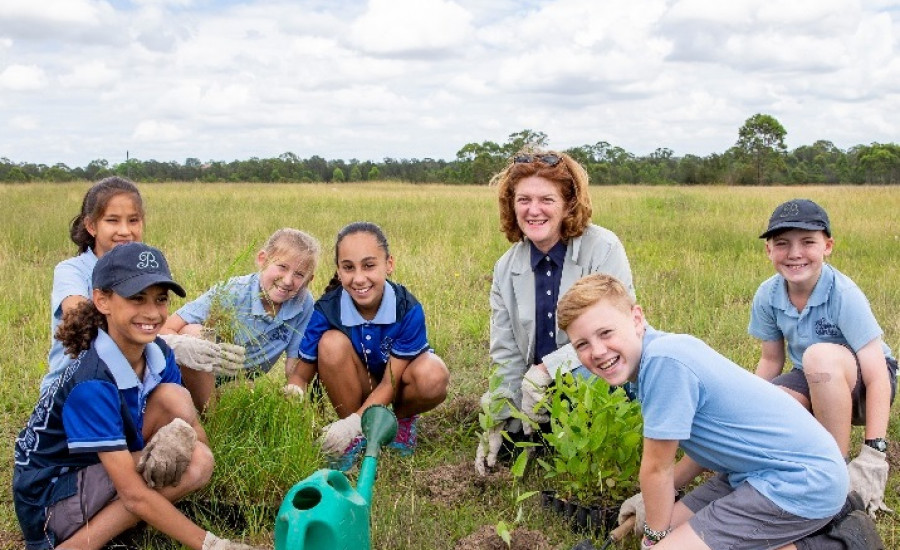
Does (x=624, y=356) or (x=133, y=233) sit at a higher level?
(x=133, y=233)

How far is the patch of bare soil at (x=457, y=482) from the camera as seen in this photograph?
3.19 meters

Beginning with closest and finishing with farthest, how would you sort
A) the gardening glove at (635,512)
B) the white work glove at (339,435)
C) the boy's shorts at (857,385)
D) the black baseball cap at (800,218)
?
the gardening glove at (635,512)
the black baseball cap at (800,218)
the boy's shorts at (857,385)
the white work glove at (339,435)

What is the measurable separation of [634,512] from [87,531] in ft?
6.07

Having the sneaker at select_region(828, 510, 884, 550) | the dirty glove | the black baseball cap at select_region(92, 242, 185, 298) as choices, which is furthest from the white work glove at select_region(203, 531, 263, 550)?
the sneaker at select_region(828, 510, 884, 550)

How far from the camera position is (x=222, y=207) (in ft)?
45.1

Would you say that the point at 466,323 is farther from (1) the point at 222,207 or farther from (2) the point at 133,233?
(1) the point at 222,207

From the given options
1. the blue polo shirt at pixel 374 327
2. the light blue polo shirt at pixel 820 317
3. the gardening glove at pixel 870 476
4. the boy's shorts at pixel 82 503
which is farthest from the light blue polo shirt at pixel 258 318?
the gardening glove at pixel 870 476

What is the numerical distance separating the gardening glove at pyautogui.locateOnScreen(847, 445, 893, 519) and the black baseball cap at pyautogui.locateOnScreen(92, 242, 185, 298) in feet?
8.16

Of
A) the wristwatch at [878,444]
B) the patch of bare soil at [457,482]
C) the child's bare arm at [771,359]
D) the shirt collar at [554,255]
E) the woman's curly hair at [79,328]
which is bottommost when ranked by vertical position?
the patch of bare soil at [457,482]

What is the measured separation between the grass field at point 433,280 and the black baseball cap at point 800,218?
43.3 inches

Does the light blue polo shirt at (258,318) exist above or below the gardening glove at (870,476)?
above

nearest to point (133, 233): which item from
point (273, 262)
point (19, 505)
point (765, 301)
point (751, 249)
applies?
point (273, 262)

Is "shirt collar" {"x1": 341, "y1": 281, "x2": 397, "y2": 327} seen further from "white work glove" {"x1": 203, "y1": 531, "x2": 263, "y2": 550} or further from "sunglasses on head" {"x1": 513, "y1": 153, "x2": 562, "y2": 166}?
"white work glove" {"x1": 203, "y1": 531, "x2": 263, "y2": 550}

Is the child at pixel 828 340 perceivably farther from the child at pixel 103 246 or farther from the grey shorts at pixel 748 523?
the child at pixel 103 246
